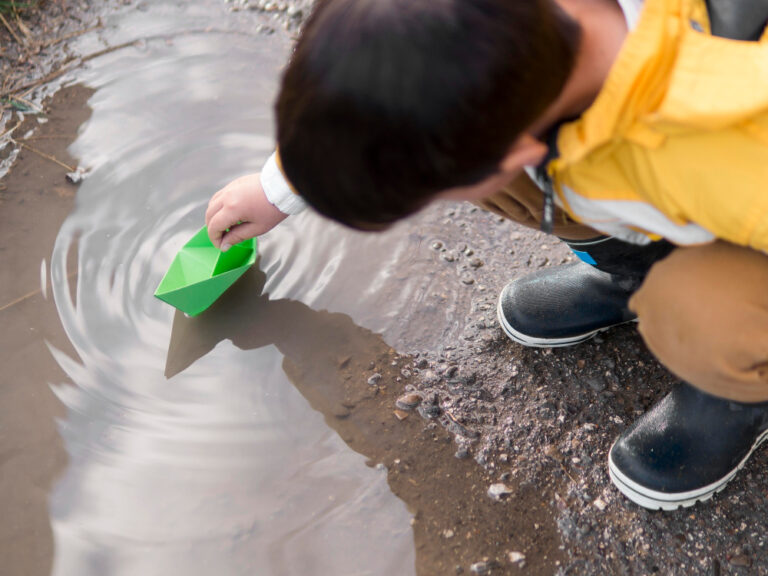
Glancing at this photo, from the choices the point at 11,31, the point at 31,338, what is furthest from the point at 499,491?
the point at 11,31

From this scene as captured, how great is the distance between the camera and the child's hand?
1.36m

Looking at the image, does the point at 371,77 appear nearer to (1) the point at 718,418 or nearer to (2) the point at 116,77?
(1) the point at 718,418

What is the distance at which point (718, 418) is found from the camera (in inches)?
45.9

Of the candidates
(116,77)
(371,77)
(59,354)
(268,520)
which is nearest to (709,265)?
(371,77)

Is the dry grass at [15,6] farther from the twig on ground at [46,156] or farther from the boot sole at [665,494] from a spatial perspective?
the boot sole at [665,494]

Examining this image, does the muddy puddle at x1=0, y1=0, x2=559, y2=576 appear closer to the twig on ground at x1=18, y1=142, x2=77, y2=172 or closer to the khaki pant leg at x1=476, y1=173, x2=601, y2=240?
the twig on ground at x1=18, y1=142, x2=77, y2=172

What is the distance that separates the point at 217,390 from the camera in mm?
1465

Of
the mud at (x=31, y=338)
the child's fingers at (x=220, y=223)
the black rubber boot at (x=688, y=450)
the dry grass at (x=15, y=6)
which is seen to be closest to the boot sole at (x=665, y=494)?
the black rubber boot at (x=688, y=450)

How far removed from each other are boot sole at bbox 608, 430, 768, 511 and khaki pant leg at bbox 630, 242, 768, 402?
0.21 metres

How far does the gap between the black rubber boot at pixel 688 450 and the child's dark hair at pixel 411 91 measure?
63cm

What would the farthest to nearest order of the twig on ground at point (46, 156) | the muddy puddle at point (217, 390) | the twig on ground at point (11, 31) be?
the twig on ground at point (11, 31)
the twig on ground at point (46, 156)
the muddy puddle at point (217, 390)

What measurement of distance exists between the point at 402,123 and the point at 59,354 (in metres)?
1.10

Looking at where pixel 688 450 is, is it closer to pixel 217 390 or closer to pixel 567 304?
pixel 567 304

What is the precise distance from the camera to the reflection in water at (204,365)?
1.24m
